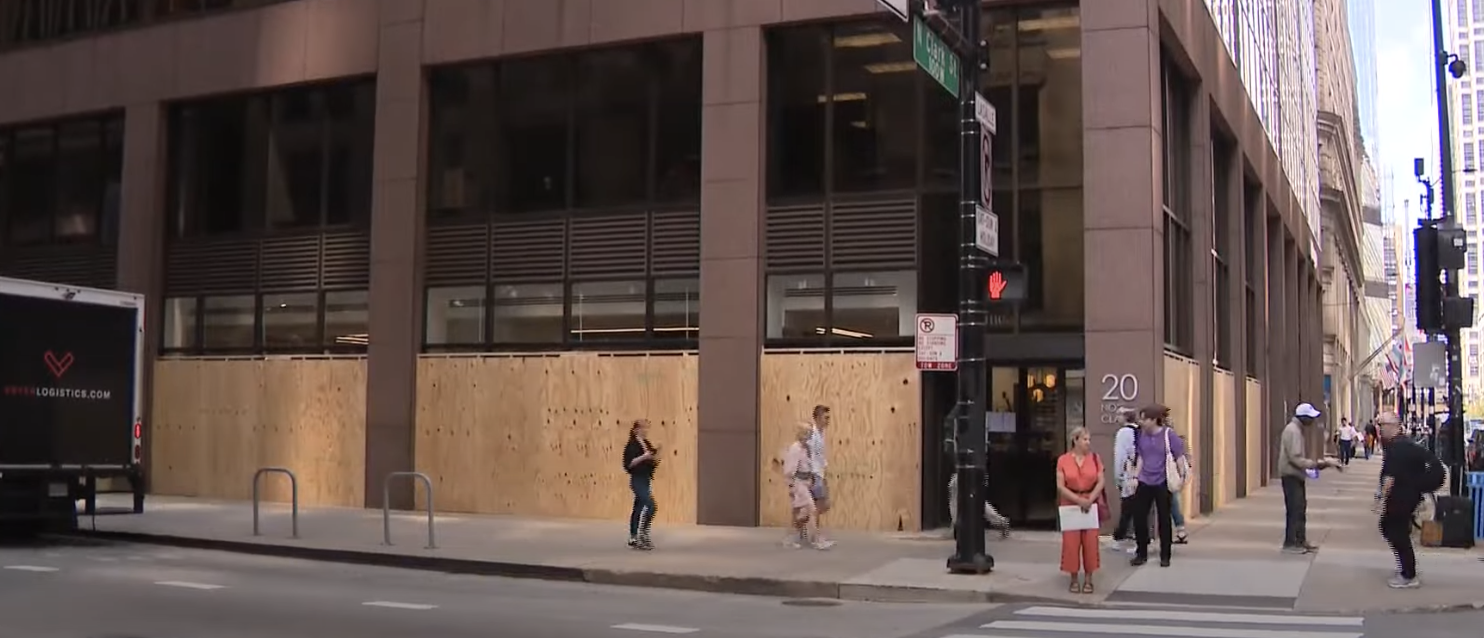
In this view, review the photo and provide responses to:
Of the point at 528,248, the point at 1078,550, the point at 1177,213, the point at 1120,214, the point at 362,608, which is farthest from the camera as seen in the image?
the point at 1177,213

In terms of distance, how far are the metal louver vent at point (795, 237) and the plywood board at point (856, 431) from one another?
1.35 m

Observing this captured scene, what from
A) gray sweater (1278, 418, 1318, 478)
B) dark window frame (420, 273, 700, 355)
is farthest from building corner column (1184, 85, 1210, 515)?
dark window frame (420, 273, 700, 355)

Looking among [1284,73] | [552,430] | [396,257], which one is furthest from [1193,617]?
[1284,73]

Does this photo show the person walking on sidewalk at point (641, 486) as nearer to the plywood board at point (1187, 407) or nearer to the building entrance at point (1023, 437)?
the building entrance at point (1023, 437)

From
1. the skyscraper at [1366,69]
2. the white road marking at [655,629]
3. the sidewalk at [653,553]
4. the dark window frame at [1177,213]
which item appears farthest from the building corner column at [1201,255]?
the skyscraper at [1366,69]

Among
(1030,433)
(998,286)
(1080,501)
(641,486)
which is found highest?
(998,286)

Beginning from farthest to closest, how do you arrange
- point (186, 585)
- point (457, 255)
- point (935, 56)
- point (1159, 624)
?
1. point (457, 255)
2. point (935, 56)
3. point (186, 585)
4. point (1159, 624)

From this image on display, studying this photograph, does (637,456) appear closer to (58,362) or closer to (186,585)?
(186,585)

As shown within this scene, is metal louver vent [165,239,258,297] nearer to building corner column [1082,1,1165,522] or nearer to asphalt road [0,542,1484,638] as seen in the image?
asphalt road [0,542,1484,638]

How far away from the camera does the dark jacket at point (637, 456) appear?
16.0 metres

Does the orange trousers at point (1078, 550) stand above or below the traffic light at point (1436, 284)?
below

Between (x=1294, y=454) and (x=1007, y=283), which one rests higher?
(x=1007, y=283)

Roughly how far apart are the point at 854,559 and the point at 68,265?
60.3 feet

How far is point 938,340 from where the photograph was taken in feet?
45.8
